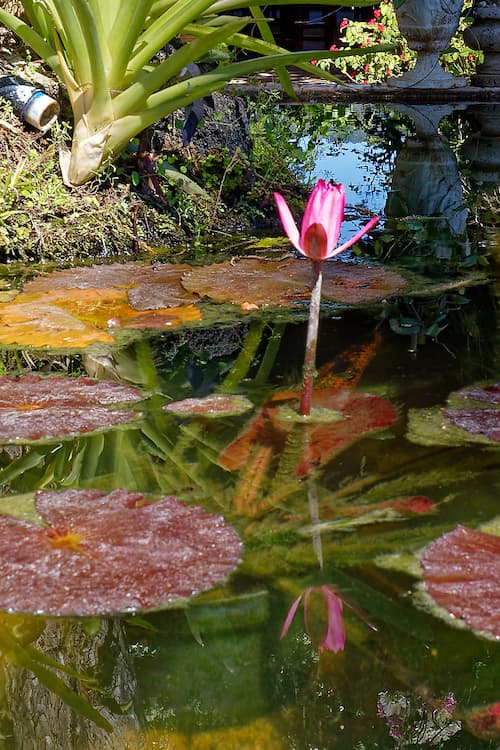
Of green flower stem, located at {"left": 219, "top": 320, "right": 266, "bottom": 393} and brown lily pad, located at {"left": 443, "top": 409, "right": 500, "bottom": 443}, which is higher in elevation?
brown lily pad, located at {"left": 443, "top": 409, "right": 500, "bottom": 443}

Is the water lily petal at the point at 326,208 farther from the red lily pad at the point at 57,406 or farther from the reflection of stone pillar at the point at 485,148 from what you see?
the reflection of stone pillar at the point at 485,148

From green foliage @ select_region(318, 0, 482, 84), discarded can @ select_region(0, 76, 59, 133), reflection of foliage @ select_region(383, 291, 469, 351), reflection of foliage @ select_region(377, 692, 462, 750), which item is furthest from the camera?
green foliage @ select_region(318, 0, 482, 84)

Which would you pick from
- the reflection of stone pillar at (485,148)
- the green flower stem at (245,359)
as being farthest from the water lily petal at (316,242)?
the reflection of stone pillar at (485,148)

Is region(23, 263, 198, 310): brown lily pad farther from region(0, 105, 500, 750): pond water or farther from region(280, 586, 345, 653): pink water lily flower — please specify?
region(280, 586, 345, 653): pink water lily flower

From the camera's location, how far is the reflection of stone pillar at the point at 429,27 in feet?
22.1

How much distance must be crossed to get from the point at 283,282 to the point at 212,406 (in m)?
0.91

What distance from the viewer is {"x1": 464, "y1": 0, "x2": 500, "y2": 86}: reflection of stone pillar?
287 inches

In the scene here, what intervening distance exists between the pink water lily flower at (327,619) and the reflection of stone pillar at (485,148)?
317 cm

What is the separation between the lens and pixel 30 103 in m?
3.24

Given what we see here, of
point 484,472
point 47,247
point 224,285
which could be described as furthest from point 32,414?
point 47,247

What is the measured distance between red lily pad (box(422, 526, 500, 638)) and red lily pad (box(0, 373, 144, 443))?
69 centimetres

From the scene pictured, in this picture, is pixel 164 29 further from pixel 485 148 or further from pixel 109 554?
pixel 485 148

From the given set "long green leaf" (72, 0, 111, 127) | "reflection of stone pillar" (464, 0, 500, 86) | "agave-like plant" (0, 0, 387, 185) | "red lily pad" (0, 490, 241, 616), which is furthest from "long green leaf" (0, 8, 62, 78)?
"reflection of stone pillar" (464, 0, 500, 86)

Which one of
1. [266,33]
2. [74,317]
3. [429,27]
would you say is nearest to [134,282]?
[74,317]
